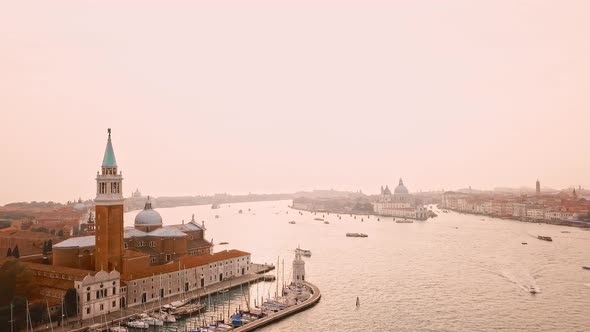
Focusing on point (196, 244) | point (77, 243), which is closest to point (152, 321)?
point (77, 243)

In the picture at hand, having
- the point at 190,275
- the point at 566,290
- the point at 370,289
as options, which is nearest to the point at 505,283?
the point at 566,290

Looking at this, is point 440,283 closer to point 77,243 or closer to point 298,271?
point 298,271

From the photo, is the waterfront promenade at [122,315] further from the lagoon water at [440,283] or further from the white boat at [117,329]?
the lagoon water at [440,283]

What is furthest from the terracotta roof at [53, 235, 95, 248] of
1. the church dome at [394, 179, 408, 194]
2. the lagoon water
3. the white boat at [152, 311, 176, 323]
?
the church dome at [394, 179, 408, 194]

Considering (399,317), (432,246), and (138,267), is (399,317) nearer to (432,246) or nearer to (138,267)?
(138,267)

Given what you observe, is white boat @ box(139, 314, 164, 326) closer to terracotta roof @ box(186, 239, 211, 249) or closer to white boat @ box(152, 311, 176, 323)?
white boat @ box(152, 311, 176, 323)

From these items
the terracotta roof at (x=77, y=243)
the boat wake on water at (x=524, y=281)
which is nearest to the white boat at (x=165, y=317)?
the terracotta roof at (x=77, y=243)
